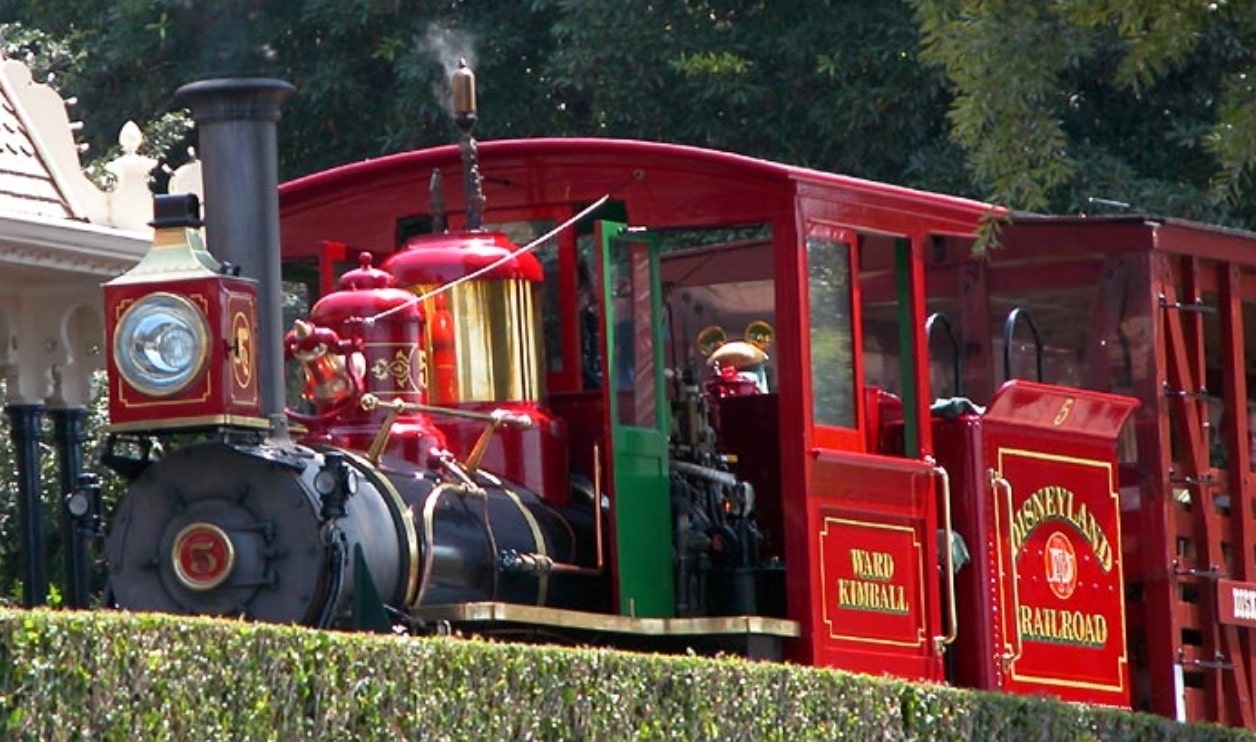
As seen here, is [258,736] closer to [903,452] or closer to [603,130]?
[903,452]

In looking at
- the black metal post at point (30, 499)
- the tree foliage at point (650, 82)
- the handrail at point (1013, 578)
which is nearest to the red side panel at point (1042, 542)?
the handrail at point (1013, 578)

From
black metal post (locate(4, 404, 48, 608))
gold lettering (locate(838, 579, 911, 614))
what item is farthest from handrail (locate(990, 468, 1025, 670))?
black metal post (locate(4, 404, 48, 608))

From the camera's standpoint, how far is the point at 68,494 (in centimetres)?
963

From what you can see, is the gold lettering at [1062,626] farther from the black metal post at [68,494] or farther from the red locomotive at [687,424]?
the black metal post at [68,494]

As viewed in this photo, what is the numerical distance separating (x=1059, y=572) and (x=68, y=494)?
12.7 ft

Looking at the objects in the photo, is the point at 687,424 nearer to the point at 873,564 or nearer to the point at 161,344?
the point at 873,564

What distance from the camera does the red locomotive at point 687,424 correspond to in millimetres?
8828

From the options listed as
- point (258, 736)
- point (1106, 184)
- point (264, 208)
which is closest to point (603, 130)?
point (1106, 184)

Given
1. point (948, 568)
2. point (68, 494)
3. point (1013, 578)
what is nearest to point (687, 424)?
point (948, 568)

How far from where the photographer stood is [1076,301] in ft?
40.7

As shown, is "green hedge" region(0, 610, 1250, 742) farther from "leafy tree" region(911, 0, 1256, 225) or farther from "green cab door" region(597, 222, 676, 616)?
"leafy tree" region(911, 0, 1256, 225)

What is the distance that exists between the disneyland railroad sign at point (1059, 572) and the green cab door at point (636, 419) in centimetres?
168

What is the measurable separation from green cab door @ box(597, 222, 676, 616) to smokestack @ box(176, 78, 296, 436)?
1.10m

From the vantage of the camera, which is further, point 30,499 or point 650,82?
point 650,82
